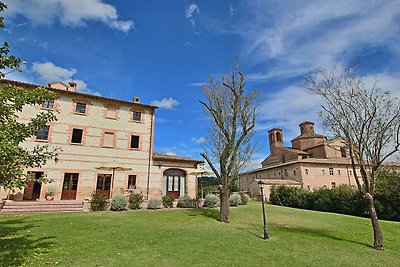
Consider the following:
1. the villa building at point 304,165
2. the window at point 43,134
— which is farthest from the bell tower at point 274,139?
the window at point 43,134

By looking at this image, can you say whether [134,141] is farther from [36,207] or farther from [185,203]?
[36,207]

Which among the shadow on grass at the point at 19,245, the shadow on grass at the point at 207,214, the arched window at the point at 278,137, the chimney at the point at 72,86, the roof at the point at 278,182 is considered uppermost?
the arched window at the point at 278,137

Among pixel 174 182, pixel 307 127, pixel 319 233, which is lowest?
pixel 319 233

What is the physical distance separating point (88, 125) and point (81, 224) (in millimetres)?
12709

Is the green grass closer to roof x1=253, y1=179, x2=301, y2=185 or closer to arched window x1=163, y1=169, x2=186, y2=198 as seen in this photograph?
arched window x1=163, y1=169, x2=186, y2=198

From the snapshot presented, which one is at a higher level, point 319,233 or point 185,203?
point 185,203

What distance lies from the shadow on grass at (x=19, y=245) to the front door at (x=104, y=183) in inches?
420

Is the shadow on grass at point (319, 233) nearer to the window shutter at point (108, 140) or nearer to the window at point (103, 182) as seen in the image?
the window at point (103, 182)

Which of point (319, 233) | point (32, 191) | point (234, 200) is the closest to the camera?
point (319, 233)

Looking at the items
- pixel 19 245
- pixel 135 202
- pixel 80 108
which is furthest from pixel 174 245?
pixel 80 108

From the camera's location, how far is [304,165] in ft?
124

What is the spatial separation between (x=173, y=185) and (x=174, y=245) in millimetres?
15917

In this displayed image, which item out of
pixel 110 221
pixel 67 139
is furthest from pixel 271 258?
pixel 67 139

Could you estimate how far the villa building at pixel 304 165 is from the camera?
123 feet
